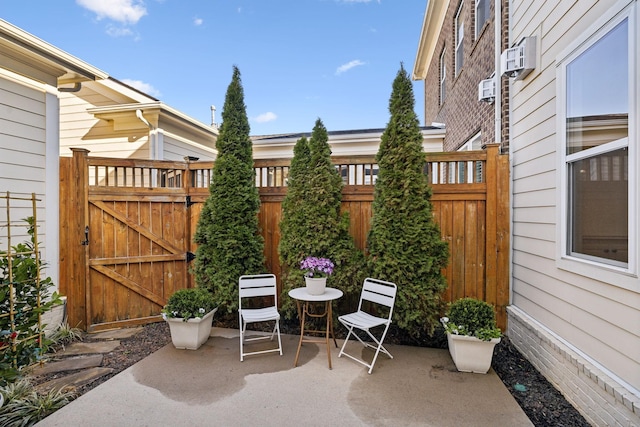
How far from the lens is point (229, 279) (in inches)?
→ 162

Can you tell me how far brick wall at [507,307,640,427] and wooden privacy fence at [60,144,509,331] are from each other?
66 centimetres

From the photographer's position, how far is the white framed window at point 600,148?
1.99 metres

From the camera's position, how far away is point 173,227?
4539 mm

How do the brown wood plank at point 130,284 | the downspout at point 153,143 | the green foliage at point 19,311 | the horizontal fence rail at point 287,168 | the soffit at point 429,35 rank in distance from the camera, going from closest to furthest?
the green foliage at point 19,311 < the horizontal fence rail at point 287,168 < the brown wood plank at point 130,284 < the downspout at point 153,143 < the soffit at point 429,35

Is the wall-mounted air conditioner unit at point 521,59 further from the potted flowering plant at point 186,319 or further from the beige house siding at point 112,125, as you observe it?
the beige house siding at point 112,125

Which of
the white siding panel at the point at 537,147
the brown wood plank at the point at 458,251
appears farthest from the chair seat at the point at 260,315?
the white siding panel at the point at 537,147

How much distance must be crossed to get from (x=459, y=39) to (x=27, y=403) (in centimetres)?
790

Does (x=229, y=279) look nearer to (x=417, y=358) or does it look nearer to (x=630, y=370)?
(x=417, y=358)

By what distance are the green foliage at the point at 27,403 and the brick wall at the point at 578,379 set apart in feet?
12.7

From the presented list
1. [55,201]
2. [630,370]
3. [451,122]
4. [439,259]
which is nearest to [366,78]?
[451,122]

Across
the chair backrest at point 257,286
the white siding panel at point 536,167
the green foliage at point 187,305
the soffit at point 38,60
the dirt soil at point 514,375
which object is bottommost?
the dirt soil at point 514,375

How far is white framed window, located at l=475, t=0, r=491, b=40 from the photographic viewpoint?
4.68 meters

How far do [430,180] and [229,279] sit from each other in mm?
2719

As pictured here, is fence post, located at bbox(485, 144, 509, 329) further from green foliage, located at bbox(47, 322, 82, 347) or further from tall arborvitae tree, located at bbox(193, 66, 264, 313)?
green foliage, located at bbox(47, 322, 82, 347)
